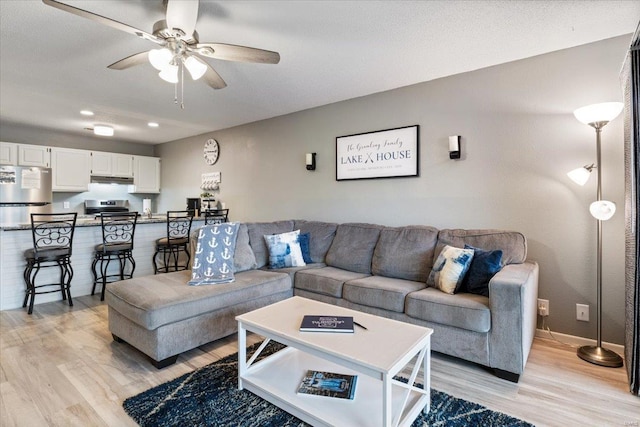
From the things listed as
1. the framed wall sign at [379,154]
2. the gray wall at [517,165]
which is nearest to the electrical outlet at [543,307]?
the gray wall at [517,165]

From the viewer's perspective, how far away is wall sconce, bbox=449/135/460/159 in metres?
3.08

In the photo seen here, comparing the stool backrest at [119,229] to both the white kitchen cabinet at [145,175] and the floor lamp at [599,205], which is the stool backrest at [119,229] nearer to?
the white kitchen cabinet at [145,175]

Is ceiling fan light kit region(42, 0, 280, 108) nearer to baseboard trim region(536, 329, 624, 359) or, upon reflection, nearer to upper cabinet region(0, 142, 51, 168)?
baseboard trim region(536, 329, 624, 359)

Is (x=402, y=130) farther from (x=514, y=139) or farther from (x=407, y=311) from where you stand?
(x=407, y=311)

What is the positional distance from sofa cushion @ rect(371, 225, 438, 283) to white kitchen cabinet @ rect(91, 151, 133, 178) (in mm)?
5582

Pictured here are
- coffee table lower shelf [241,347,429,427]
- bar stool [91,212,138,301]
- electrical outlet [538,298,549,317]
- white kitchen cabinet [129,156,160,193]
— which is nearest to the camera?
coffee table lower shelf [241,347,429,427]

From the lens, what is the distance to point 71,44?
98.7 inches

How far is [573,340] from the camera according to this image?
8.52 feet

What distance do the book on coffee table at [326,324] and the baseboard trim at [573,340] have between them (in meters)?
1.99

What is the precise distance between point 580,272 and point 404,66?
2.29 metres

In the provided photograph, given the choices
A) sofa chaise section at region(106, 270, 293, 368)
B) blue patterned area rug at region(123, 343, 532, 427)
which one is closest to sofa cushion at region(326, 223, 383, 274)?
sofa chaise section at region(106, 270, 293, 368)

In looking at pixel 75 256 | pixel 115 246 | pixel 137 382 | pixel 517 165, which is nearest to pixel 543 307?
pixel 517 165

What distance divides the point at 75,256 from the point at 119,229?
551 millimetres

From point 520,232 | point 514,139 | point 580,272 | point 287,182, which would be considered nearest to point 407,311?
point 520,232
